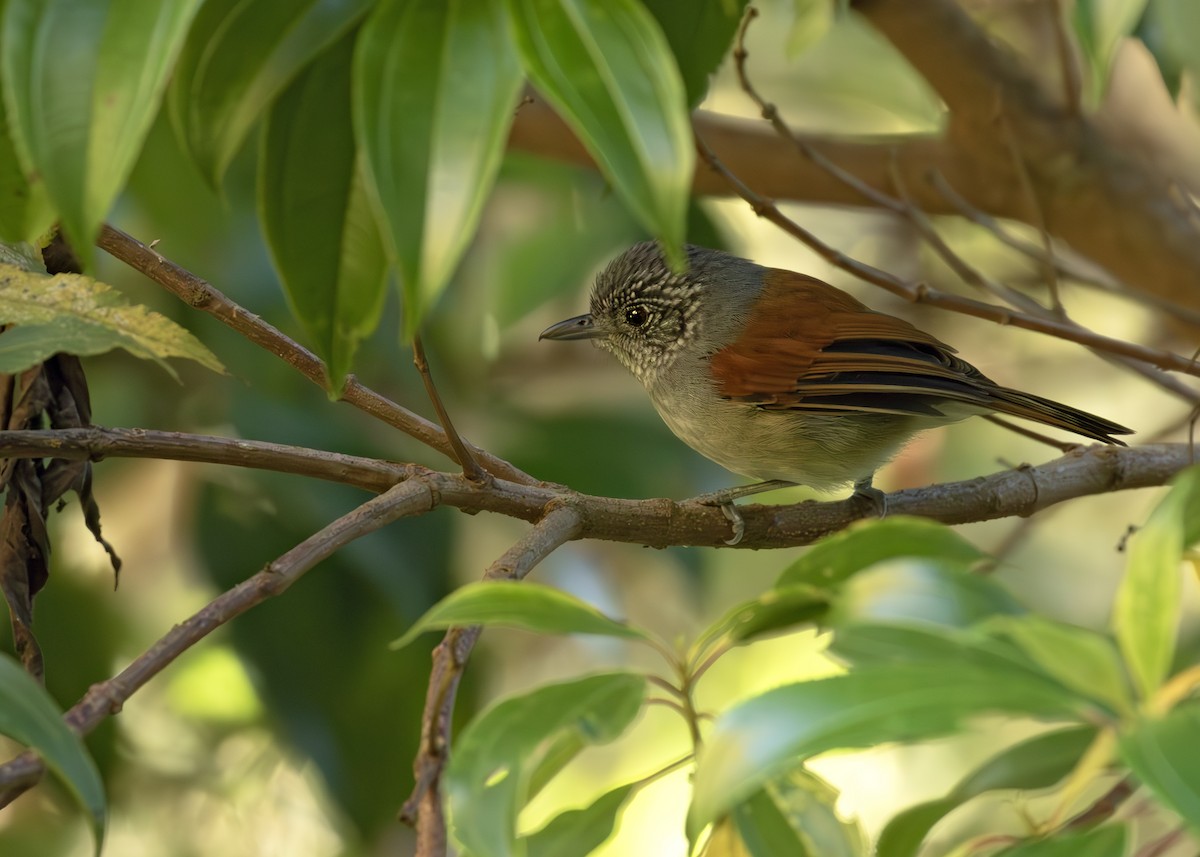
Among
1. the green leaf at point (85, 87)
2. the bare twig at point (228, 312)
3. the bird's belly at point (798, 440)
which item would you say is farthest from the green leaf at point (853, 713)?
the bird's belly at point (798, 440)

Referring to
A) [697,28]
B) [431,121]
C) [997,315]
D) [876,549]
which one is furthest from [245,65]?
[997,315]

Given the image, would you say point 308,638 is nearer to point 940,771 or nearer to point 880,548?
point 880,548

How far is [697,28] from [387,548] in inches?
74.0

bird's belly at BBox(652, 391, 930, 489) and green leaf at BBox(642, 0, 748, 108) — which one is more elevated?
green leaf at BBox(642, 0, 748, 108)

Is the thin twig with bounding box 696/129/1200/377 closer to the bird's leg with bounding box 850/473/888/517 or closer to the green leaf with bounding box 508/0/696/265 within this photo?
the bird's leg with bounding box 850/473/888/517

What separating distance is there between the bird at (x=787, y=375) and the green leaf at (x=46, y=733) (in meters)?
1.80

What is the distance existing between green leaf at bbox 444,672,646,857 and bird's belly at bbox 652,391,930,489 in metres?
1.96

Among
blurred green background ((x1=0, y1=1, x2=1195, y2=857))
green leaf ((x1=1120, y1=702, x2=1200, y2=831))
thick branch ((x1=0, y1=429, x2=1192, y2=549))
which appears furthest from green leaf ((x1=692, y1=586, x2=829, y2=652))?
blurred green background ((x1=0, y1=1, x2=1195, y2=857))

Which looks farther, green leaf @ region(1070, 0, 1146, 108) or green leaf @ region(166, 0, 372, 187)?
green leaf @ region(1070, 0, 1146, 108)

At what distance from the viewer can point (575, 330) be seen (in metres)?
3.74

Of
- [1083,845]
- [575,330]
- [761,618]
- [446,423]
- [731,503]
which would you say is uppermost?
[575,330]

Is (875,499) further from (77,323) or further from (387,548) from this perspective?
(77,323)

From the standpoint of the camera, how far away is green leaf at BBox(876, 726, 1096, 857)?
1.38m

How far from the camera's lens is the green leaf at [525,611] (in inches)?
46.4
